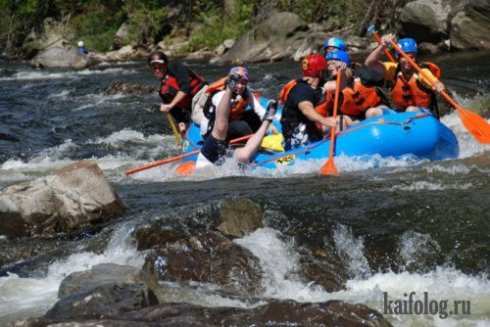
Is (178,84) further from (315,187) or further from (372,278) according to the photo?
(372,278)

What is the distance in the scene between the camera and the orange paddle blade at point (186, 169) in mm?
8288

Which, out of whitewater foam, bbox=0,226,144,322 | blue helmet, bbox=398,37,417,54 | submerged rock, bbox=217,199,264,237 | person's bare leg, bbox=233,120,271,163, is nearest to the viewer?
whitewater foam, bbox=0,226,144,322

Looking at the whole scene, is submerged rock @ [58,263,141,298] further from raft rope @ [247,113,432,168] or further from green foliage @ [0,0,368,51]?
green foliage @ [0,0,368,51]

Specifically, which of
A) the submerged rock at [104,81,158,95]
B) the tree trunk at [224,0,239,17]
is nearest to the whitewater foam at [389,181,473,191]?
the submerged rock at [104,81,158,95]

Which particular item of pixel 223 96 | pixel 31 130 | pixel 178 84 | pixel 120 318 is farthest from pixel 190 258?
pixel 31 130

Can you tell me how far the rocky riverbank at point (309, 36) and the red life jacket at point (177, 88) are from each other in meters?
8.63

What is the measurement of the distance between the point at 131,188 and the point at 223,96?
4.16ft

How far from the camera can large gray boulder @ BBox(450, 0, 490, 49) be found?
16.3 meters

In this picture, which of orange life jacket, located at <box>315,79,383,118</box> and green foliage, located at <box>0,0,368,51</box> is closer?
orange life jacket, located at <box>315,79,383,118</box>

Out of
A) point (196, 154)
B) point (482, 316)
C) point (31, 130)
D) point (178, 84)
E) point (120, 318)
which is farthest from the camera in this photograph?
point (31, 130)

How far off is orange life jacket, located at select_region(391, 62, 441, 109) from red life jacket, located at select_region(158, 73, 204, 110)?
2.35 meters

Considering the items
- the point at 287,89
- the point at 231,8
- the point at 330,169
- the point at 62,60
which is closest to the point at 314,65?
the point at 287,89

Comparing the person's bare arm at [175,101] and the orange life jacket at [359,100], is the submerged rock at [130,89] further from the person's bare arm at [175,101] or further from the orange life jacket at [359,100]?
the orange life jacket at [359,100]

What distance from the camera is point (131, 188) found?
26.1 feet
